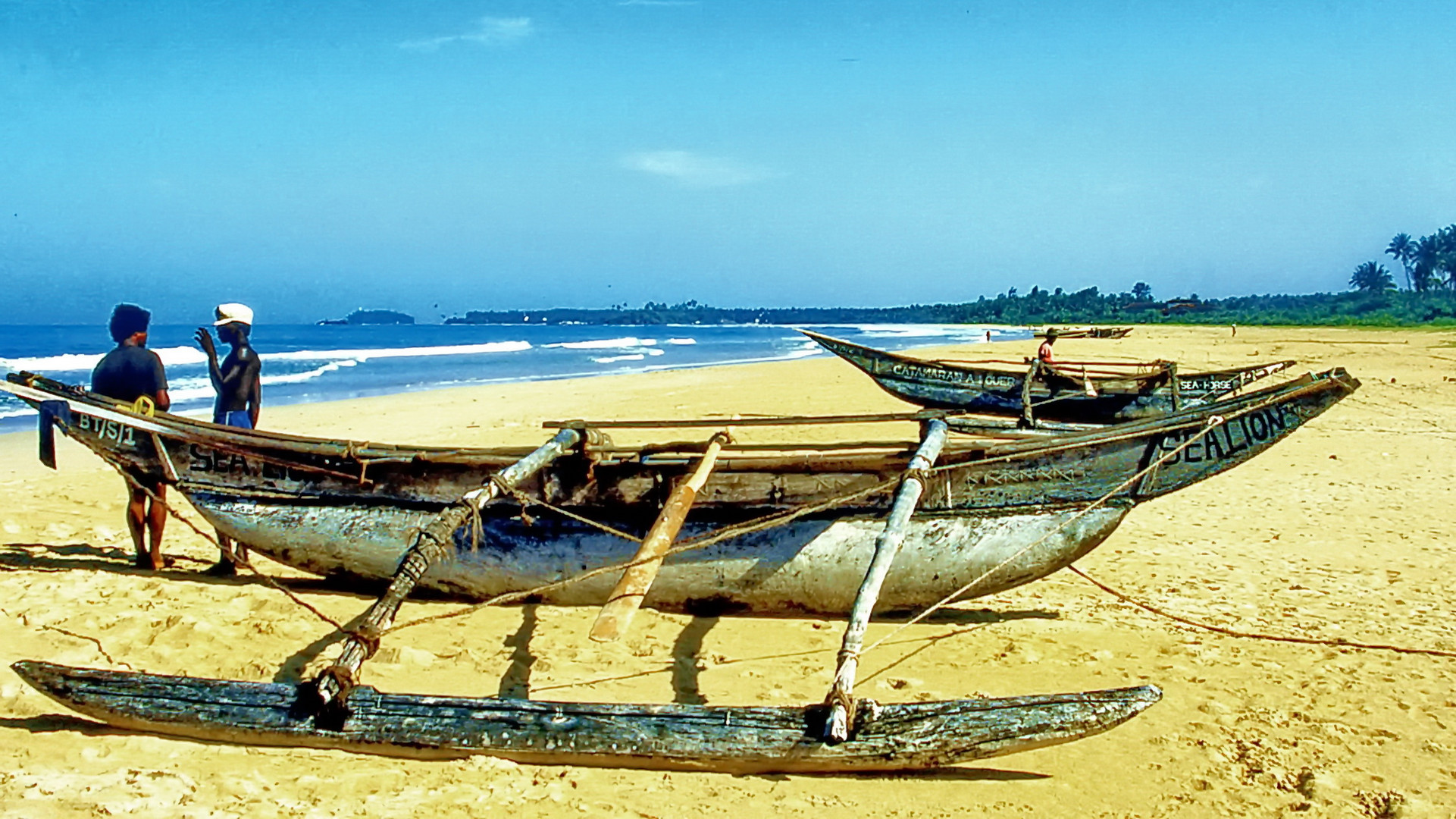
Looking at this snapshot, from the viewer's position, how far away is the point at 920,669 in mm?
4406

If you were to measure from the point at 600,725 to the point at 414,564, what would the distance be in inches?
46.9

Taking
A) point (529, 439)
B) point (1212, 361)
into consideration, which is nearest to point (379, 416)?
point (529, 439)

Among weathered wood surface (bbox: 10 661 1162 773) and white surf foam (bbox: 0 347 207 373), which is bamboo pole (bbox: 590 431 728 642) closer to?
weathered wood surface (bbox: 10 661 1162 773)

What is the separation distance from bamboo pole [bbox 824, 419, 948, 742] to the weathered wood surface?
63 millimetres

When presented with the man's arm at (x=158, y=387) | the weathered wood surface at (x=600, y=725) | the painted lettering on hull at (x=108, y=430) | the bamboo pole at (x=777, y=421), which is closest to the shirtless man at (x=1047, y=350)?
the bamboo pole at (x=777, y=421)

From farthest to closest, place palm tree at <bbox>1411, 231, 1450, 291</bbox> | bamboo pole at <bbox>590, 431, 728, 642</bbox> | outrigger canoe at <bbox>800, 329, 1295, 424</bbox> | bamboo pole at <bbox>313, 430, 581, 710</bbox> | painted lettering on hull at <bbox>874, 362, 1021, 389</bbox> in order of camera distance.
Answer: palm tree at <bbox>1411, 231, 1450, 291</bbox> < painted lettering on hull at <bbox>874, 362, 1021, 389</bbox> < outrigger canoe at <bbox>800, 329, 1295, 424</bbox> < bamboo pole at <bbox>590, 431, 728, 642</bbox> < bamboo pole at <bbox>313, 430, 581, 710</bbox>

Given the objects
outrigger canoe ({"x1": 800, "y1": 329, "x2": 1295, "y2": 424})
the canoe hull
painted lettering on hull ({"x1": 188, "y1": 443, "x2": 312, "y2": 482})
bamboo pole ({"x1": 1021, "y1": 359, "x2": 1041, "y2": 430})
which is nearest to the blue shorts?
painted lettering on hull ({"x1": 188, "y1": 443, "x2": 312, "y2": 482})

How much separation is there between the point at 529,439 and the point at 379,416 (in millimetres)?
4553

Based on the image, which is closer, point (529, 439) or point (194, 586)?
point (194, 586)

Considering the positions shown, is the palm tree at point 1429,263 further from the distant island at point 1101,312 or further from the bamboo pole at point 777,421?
the bamboo pole at point 777,421

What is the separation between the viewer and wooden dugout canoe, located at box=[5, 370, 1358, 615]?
4852mm

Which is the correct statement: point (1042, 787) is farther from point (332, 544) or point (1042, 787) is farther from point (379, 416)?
point (379, 416)

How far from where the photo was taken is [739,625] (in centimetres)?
502

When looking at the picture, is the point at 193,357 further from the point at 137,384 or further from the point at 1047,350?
the point at 137,384
